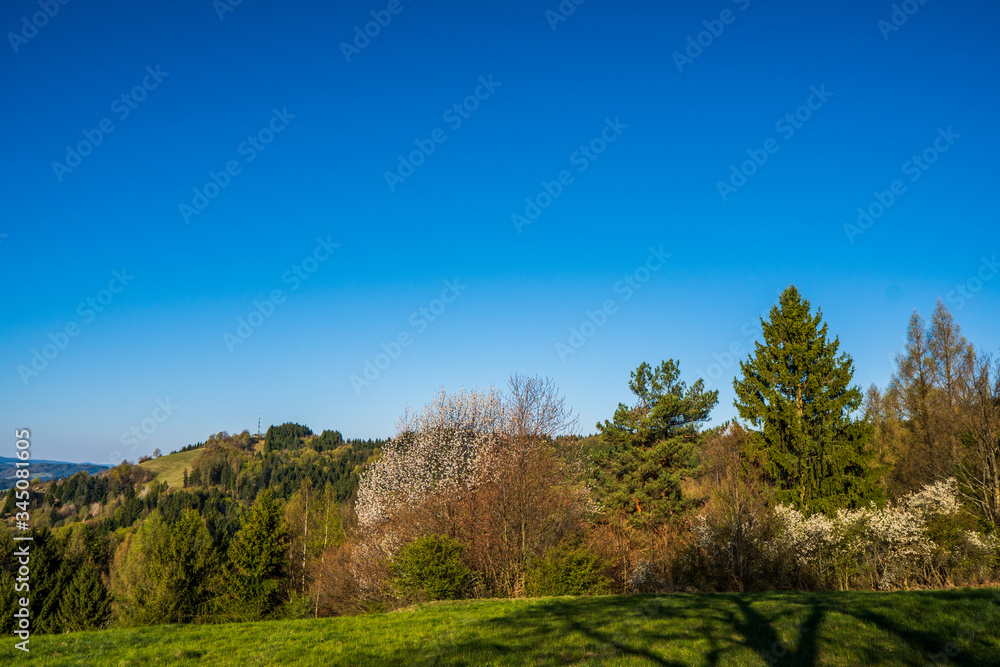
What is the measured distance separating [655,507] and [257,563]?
1008 inches

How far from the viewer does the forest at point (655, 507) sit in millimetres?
22750

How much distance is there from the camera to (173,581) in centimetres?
3538

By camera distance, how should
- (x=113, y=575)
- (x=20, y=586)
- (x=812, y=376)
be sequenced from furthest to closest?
1. (x=113, y=575)
2. (x=20, y=586)
3. (x=812, y=376)

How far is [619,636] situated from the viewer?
10047 mm

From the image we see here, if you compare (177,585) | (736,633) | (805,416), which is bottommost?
(177,585)

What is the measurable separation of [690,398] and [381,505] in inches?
822

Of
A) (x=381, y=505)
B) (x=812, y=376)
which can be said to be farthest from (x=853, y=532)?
(x=381, y=505)

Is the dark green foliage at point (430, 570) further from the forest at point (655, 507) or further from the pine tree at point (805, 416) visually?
the pine tree at point (805, 416)

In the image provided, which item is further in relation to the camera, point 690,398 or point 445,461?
point 690,398

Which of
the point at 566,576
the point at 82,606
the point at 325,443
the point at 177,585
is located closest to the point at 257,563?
the point at 177,585

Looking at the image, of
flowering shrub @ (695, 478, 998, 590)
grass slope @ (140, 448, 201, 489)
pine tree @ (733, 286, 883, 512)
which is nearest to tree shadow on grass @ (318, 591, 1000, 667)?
flowering shrub @ (695, 478, 998, 590)

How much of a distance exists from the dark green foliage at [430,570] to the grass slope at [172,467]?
535ft

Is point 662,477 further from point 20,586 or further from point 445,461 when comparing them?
point 20,586

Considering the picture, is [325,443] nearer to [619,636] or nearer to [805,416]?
[805,416]
